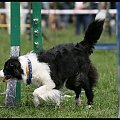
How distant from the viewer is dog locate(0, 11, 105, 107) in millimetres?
6781

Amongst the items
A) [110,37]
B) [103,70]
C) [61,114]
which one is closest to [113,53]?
[103,70]

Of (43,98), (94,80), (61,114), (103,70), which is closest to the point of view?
(61,114)

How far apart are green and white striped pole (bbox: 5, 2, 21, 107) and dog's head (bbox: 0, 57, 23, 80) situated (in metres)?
0.18

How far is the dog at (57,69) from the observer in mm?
6781

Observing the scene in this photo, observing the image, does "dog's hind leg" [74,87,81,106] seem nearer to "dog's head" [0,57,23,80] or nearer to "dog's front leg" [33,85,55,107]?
"dog's front leg" [33,85,55,107]

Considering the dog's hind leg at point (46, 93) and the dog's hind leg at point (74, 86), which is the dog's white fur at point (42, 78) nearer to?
the dog's hind leg at point (46, 93)

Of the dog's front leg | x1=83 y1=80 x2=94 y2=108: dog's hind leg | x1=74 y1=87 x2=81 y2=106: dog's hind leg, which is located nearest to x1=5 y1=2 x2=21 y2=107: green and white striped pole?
the dog's front leg

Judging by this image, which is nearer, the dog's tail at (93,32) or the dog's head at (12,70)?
the dog's head at (12,70)

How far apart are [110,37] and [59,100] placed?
12.6 meters

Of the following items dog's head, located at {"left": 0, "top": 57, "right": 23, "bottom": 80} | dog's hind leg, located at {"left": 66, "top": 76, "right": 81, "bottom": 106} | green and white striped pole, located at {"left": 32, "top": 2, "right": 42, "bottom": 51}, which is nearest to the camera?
dog's head, located at {"left": 0, "top": 57, "right": 23, "bottom": 80}

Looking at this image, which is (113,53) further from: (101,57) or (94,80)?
(94,80)

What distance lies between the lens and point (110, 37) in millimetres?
19484

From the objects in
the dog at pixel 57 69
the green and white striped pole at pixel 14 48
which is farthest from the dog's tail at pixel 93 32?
the green and white striped pole at pixel 14 48

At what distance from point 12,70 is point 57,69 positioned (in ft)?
1.94
